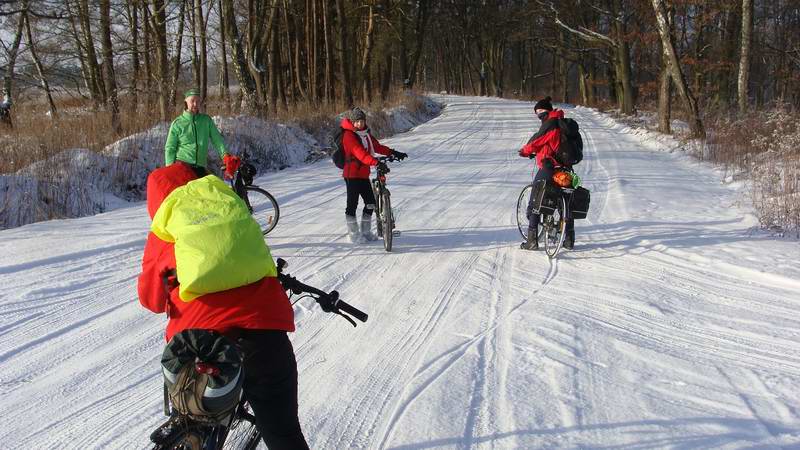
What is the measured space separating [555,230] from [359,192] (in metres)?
2.57

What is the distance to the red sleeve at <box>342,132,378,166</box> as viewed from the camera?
7.38 m

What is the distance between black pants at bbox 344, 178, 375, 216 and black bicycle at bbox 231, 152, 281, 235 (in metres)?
1.21

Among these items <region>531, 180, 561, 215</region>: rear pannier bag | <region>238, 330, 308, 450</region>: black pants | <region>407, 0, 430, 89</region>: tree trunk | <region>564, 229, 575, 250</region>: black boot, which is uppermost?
<region>407, 0, 430, 89</region>: tree trunk

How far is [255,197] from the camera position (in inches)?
344

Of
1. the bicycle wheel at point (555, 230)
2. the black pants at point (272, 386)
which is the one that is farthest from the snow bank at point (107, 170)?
the black pants at point (272, 386)

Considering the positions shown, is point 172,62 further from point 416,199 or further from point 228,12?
point 416,199

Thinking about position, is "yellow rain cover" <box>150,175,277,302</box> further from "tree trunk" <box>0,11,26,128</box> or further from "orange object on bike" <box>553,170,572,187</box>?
"tree trunk" <box>0,11,26,128</box>

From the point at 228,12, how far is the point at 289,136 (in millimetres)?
5611

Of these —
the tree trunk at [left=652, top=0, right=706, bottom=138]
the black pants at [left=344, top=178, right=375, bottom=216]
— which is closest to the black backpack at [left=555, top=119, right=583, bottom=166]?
the black pants at [left=344, top=178, right=375, bottom=216]

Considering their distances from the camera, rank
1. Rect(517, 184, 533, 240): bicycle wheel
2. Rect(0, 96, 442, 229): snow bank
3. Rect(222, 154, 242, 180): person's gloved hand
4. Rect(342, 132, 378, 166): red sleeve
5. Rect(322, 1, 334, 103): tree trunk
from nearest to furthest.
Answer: Rect(342, 132, 378, 166): red sleeve < Rect(222, 154, 242, 180): person's gloved hand < Rect(517, 184, 533, 240): bicycle wheel < Rect(0, 96, 442, 229): snow bank < Rect(322, 1, 334, 103): tree trunk

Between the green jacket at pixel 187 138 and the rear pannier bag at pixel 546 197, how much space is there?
4.27m

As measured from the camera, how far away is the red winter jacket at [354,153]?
741 centimetres

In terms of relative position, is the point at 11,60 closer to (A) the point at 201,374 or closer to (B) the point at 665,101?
(B) the point at 665,101

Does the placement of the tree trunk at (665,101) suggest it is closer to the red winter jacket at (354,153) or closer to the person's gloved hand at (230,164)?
the red winter jacket at (354,153)
